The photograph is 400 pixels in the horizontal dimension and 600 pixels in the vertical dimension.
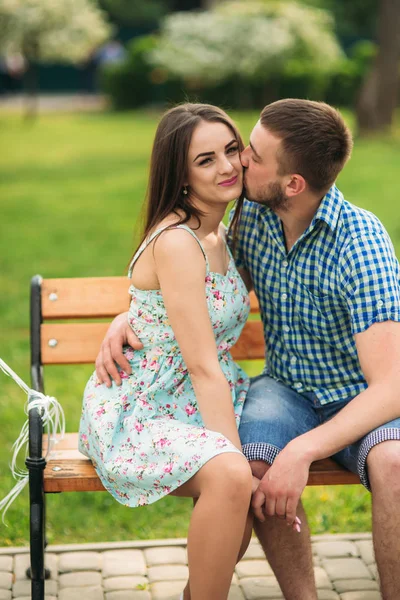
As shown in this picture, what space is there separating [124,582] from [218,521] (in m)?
0.99

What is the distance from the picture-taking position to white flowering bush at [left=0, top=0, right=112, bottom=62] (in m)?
24.8

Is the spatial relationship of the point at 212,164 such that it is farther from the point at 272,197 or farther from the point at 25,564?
the point at 25,564

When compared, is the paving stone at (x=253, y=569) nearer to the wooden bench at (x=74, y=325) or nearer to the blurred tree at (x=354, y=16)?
the wooden bench at (x=74, y=325)

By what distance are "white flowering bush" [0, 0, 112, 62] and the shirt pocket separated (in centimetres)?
2350

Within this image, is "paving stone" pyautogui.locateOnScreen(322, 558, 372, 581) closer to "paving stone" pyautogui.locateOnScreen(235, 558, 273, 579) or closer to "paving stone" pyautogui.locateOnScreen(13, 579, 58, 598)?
"paving stone" pyautogui.locateOnScreen(235, 558, 273, 579)

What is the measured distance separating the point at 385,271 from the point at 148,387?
909 mm

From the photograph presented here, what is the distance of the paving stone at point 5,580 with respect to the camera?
11.1 feet

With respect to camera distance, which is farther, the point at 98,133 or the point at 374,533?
the point at 98,133

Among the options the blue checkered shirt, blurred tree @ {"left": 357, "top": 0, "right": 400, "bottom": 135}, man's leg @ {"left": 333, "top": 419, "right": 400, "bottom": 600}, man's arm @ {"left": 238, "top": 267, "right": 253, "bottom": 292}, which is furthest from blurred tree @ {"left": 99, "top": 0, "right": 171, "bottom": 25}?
man's leg @ {"left": 333, "top": 419, "right": 400, "bottom": 600}

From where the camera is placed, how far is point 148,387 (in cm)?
306

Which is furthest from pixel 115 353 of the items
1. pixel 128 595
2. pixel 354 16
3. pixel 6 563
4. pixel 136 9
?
pixel 136 9

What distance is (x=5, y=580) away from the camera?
343 centimetres

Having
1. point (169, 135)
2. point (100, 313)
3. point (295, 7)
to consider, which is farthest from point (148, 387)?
point (295, 7)

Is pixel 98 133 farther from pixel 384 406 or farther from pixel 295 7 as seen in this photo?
pixel 384 406
